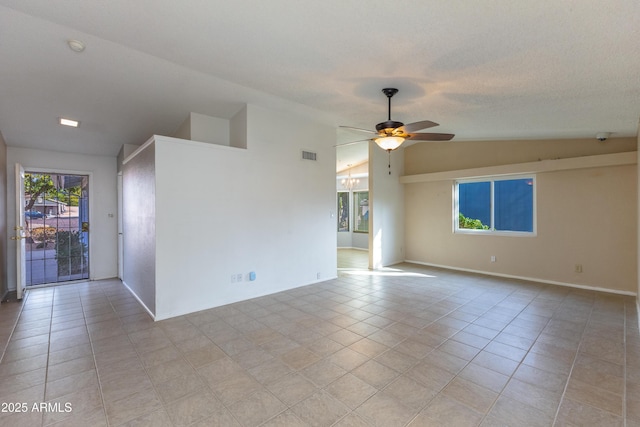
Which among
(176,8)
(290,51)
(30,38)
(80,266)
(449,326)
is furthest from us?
(80,266)

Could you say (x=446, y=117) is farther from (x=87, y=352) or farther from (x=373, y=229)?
(x=87, y=352)

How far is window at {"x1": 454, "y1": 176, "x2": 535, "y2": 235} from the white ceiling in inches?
62.1

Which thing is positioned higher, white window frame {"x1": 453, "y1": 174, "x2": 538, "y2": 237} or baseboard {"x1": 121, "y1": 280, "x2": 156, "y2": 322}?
white window frame {"x1": 453, "y1": 174, "x2": 538, "y2": 237}

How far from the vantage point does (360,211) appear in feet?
33.7

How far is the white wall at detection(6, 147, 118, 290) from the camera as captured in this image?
5387 mm

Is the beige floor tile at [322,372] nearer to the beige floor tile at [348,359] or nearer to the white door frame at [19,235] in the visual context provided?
the beige floor tile at [348,359]

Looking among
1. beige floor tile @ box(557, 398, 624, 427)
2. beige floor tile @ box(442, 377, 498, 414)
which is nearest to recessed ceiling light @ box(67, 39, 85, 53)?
beige floor tile @ box(442, 377, 498, 414)

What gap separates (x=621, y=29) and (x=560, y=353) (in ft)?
8.88

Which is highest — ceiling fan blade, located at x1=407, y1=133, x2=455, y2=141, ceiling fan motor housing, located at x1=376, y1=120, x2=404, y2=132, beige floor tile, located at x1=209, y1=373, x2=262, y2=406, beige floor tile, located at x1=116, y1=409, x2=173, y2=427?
ceiling fan motor housing, located at x1=376, y1=120, x2=404, y2=132

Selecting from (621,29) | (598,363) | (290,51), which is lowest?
(598,363)

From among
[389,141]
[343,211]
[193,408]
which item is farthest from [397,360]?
[343,211]

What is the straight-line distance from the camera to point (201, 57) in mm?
2930

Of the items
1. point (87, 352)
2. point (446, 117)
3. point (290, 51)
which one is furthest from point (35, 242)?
point (446, 117)

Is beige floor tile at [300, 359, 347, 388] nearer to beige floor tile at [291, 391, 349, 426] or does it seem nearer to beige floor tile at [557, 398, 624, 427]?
beige floor tile at [291, 391, 349, 426]
